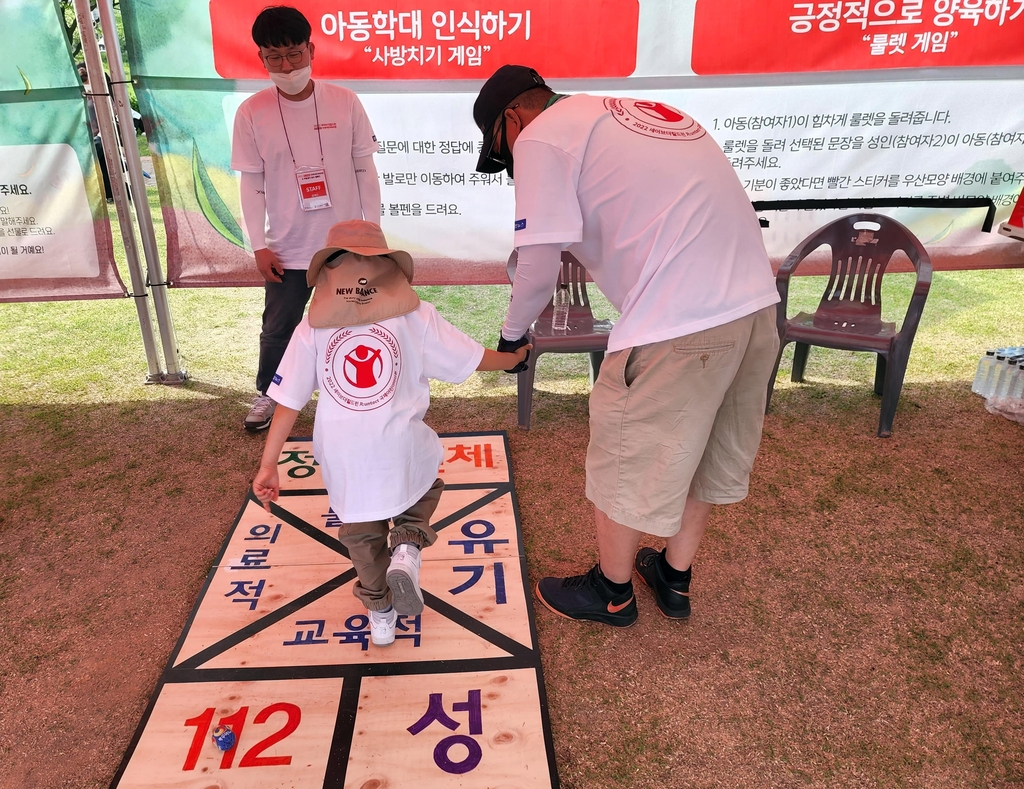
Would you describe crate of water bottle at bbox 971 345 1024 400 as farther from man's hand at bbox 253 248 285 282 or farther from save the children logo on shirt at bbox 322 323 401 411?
man's hand at bbox 253 248 285 282

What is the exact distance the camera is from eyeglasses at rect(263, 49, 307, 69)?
302 centimetres

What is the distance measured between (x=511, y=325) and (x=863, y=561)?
173 cm

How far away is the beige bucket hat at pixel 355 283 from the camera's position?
75.4 inches

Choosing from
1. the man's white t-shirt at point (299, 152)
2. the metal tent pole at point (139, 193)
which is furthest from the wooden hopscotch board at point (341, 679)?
the metal tent pole at point (139, 193)

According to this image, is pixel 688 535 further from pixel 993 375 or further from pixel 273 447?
pixel 993 375

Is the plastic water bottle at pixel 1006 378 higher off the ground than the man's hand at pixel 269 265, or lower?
lower

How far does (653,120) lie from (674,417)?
2.59 ft

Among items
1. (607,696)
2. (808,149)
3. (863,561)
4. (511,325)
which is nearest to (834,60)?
(808,149)

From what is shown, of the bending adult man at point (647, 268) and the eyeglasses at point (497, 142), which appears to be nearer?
the bending adult man at point (647, 268)

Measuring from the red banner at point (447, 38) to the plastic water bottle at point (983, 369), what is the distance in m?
2.62

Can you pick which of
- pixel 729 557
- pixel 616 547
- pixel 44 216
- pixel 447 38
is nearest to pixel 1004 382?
pixel 729 557

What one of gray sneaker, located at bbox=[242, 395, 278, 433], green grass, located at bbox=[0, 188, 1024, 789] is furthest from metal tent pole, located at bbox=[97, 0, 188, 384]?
gray sneaker, located at bbox=[242, 395, 278, 433]

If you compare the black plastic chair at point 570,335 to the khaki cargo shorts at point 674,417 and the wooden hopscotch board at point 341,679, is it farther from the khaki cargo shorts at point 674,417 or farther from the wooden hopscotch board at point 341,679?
the khaki cargo shorts at point 674,417

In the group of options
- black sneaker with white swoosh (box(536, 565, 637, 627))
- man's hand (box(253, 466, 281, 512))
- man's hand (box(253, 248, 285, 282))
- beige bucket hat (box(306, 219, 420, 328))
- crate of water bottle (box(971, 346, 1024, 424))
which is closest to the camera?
beige bucket hat (box(306, 219, 420, 328))
